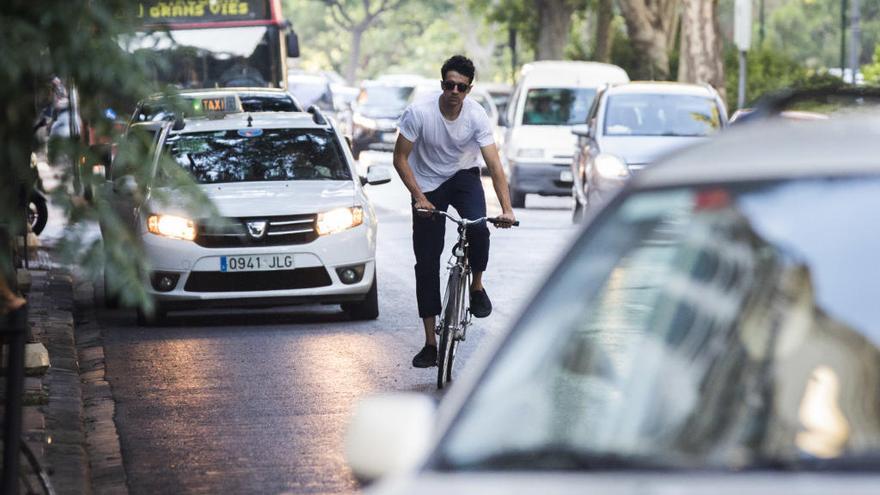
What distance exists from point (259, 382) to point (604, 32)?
31836 mm

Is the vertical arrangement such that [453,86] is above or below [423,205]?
Answer: above

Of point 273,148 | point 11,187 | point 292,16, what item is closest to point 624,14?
point 273,148

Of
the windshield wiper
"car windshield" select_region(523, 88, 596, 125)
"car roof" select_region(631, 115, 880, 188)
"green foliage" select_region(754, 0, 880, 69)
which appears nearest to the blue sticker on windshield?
"car roof" select_region(631, 115, 880, 188)

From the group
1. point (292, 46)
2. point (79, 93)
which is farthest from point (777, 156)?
point (292, 46)

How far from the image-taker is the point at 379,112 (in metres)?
40.8

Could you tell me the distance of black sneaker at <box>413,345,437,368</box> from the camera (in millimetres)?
10508

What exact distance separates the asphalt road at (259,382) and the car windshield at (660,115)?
3.85 m

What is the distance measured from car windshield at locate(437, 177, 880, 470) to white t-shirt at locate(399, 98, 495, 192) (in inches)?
259

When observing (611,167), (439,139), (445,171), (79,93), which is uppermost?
(79,93)

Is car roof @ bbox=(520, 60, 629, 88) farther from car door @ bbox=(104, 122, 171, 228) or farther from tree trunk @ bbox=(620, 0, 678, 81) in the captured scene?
car door @ bbox=(104, 122, 171, 228)

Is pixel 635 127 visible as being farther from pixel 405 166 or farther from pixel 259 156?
pixel 405 166

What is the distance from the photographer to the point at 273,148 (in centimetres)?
1393

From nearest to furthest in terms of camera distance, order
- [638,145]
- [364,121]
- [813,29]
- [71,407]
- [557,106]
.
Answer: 1. [71,407]
2. [638,145]
3. [557,106]
4. [364,121]
5. [813,29]

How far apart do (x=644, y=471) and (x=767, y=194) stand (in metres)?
0.60
